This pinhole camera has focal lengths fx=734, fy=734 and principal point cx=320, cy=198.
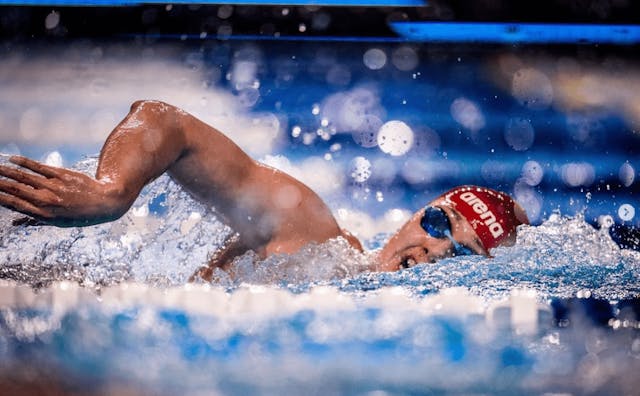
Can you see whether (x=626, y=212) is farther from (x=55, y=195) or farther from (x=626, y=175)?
(x=55, y=195)

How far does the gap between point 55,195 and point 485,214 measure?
4.65 feet

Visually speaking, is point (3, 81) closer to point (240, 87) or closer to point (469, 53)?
point (240, 87)

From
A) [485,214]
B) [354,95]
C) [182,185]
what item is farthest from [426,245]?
[354,95]

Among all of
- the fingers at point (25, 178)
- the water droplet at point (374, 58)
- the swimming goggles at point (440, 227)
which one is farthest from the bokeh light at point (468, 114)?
the fingers at point (25, 178)

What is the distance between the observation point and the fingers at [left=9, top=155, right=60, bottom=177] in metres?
1.34

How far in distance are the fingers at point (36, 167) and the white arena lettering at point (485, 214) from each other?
1385mm

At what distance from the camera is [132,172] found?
1521mm

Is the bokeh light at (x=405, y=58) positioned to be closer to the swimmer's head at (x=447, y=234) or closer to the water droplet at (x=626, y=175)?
the water droplet at (x=626, y=175)

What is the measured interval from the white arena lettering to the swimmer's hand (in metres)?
1.27

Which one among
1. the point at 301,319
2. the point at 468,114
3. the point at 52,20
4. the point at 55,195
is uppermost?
the point at 52,20

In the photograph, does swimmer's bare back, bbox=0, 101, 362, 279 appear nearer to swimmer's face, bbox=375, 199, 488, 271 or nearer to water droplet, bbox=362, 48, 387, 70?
swimmer's face, bbox=375, 199, 488, 271

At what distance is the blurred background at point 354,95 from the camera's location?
3576mm

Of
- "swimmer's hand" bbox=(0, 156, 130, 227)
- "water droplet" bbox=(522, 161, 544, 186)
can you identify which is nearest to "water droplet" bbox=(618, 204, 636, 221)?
"water droplet" bbox=(522, 161, 544, 186)

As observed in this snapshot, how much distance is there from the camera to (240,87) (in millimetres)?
3639
